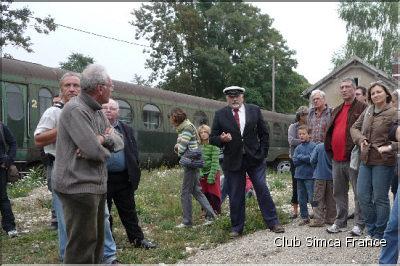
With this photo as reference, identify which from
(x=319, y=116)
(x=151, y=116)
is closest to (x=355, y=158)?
(x=319, y=116)

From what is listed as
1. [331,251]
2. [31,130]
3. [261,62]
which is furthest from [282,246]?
[261,62]

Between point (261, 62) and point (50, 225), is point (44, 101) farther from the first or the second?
point (261, 62)

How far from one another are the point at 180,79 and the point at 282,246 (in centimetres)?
3334

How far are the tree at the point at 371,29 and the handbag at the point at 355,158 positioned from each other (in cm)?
3581

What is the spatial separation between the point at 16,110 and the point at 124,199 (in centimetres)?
723

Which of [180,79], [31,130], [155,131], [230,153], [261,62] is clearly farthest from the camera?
[261,62]

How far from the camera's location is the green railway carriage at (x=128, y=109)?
38.5 ft

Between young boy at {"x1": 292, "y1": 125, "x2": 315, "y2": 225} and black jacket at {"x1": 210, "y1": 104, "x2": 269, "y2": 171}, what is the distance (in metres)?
0.65

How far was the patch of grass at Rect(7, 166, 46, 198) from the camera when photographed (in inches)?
398

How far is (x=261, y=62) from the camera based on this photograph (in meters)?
40.9

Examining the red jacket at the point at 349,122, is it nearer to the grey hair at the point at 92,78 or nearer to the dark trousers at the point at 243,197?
the dark trousers at the point at 243,197

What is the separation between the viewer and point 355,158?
18.7 ft

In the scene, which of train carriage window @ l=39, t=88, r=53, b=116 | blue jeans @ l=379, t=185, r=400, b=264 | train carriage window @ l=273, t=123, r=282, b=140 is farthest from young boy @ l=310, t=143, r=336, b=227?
train carriage window @ l=273, t=123, r=282, b=140

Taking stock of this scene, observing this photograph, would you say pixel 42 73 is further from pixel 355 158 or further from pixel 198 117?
pixel 355 158
